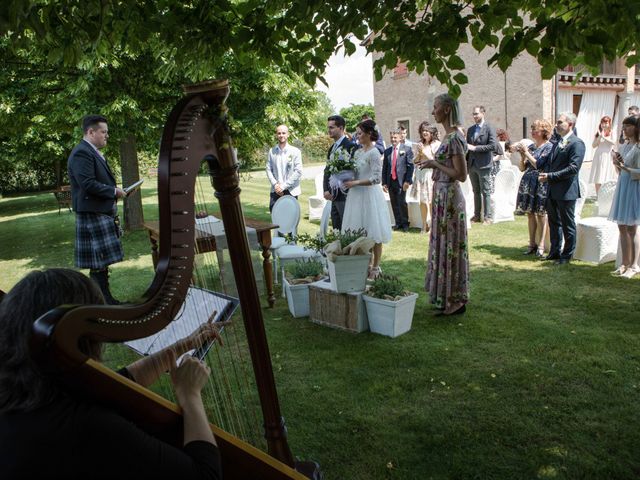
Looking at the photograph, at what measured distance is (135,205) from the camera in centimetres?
1214

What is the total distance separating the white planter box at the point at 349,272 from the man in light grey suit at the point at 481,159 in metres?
5.46

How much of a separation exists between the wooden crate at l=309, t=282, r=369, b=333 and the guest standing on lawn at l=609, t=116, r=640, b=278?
10.9ft

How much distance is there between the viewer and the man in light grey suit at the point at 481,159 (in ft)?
32.0

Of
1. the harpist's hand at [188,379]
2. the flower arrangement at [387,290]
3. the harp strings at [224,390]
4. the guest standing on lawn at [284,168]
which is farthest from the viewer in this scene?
the guest standing on lawn at [284,168]

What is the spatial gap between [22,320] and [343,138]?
601 cm

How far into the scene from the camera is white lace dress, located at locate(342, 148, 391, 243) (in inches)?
240

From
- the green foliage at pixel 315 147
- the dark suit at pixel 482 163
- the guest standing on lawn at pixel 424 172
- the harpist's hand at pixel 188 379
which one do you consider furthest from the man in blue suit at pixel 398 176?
the green foliage at pixel 315 147

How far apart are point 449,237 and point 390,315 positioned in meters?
0.94

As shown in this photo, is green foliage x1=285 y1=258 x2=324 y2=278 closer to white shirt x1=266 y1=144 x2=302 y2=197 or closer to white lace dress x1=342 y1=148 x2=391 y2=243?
white lace dress x1=342 y1=148 x2=391 y2=243

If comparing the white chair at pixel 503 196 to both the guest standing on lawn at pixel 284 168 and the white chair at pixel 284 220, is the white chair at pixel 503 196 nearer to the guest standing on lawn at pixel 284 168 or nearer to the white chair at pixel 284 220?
the guest standing on lawn at pixel 284 168

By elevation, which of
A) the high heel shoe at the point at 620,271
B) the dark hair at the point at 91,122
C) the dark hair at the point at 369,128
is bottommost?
the high heel shoe at the point at 620,271

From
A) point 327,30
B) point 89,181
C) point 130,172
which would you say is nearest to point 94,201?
point 89,181

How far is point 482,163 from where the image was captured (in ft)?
32.1

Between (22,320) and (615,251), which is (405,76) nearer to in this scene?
(615,251)
